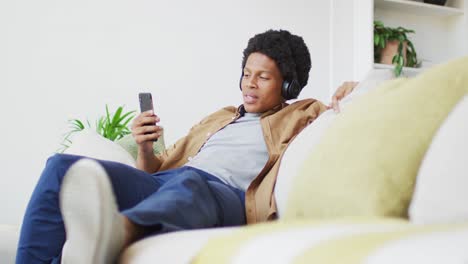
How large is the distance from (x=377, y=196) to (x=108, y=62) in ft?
7.97

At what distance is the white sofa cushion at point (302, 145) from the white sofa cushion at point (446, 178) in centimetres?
53

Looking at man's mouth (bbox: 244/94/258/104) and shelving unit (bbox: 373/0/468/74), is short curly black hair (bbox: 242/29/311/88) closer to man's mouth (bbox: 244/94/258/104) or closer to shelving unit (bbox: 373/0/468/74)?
man's mouth (bbox: 244/94/258/104)

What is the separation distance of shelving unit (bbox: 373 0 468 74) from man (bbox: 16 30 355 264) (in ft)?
6.46

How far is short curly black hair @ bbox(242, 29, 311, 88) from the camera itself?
188cm

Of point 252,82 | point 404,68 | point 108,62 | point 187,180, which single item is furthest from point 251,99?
point 404,68

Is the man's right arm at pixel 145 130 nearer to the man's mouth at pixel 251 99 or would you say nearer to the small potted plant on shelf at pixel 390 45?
the man's mouth at pixel 251 99

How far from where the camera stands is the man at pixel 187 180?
0.84 metres

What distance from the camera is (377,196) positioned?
0.83 metres

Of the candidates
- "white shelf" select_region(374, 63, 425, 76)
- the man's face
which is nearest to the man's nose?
the man's face

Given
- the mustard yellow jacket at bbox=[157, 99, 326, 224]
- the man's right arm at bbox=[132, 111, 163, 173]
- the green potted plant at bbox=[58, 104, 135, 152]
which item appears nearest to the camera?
the mustard yellow jacket at bbox=[157, 99, 326, 224]

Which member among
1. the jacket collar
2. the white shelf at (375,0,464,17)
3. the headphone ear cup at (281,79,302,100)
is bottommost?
the jacket collar

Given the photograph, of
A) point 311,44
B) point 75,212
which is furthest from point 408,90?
point 311,44

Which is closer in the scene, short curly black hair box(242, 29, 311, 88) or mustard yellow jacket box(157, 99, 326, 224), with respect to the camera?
mustard yellow jacket box(157, 99, 326, 224)

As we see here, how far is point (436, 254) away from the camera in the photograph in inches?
18.3
